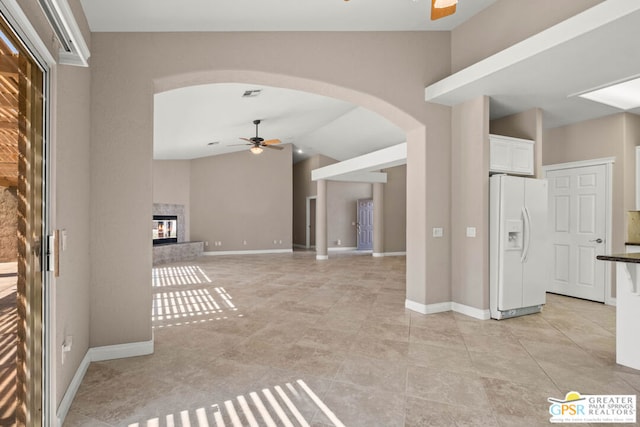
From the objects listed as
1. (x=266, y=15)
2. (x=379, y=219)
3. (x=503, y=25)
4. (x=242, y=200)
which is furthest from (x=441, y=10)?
(x=242, y=200)

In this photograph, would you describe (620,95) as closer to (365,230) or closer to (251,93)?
(251,93)

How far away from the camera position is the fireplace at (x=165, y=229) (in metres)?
10.2

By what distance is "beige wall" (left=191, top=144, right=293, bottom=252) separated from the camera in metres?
11.2

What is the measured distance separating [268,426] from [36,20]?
7.50 ft

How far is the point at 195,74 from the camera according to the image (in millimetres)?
3367

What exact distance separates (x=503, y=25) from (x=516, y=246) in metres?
2.32

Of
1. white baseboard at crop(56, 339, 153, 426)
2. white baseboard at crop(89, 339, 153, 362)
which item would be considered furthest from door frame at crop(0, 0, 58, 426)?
white baseboard at crop(89, 339, 153, 362)

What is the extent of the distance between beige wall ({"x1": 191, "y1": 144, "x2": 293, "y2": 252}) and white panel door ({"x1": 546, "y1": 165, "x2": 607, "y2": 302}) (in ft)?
26.3

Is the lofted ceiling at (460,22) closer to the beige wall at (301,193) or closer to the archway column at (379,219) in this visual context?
the archway column at (379,219)

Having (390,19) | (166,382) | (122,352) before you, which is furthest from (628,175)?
(122,352)

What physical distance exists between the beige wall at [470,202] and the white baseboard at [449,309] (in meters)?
0.05

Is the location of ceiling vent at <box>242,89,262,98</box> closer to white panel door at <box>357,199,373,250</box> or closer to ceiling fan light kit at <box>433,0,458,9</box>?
ceiling fan light kit at <box>433,0,458,9</box>

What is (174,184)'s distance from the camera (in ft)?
35.8

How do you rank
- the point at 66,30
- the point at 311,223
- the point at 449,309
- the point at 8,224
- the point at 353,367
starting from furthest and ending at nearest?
the point at 311,223, the point at 449,309, the point at 353,367, the point at 66,30, the point at 8,224
